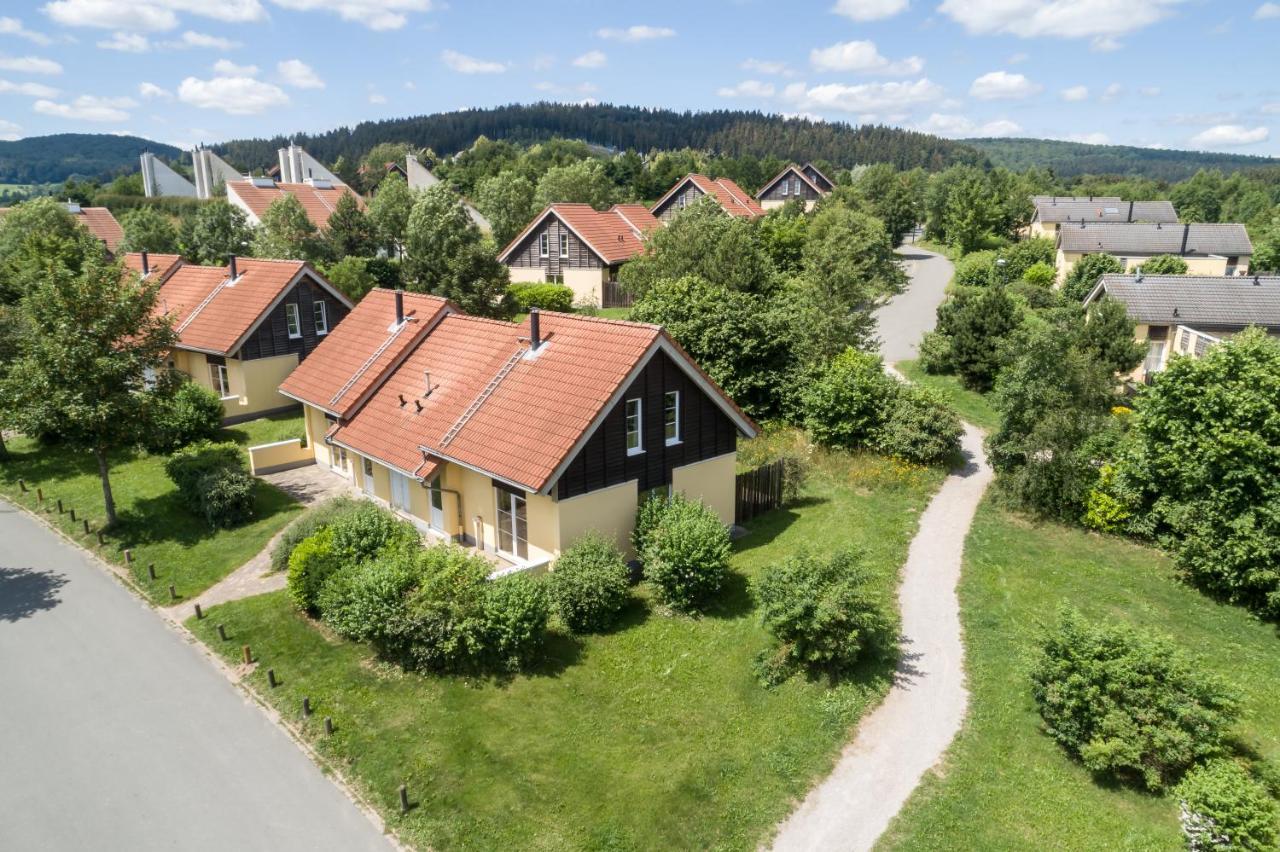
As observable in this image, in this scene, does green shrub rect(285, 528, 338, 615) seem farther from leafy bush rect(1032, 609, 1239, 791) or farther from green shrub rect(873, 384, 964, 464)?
green shrub rect(873, 384, 964, 464)

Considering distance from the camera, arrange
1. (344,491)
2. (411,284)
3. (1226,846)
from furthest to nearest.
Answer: (411,284) → (344,491) → (1226,846)

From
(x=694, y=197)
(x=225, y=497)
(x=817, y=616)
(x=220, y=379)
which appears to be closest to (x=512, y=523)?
(x=817, y=616)

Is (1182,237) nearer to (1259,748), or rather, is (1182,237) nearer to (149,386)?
(1259,748)

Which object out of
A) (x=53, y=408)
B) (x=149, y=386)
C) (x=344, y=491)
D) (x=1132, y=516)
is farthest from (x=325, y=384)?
(x=1132, y=516)

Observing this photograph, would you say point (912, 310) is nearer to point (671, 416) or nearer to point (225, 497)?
point (671, 416)

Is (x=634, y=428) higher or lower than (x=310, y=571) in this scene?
higher

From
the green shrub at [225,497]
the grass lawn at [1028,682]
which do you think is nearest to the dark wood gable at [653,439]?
the grass lawn at [1028,682]
